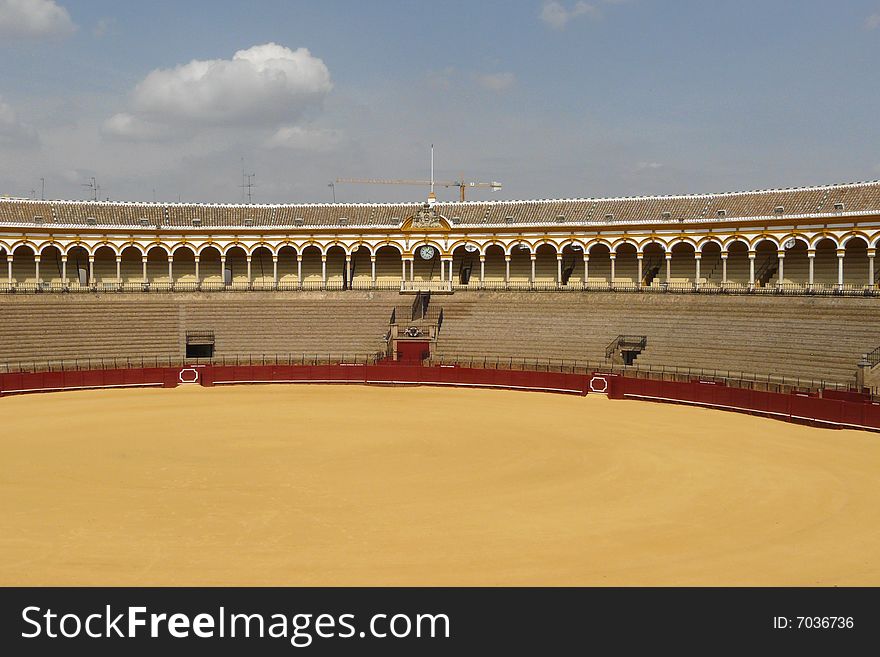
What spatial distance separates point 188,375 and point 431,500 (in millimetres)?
24656

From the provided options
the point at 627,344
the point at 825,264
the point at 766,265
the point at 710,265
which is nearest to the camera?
the point at 627,344

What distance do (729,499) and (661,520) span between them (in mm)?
2552

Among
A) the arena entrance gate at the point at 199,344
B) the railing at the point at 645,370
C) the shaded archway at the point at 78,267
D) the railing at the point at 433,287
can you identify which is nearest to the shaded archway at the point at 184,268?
the railing at the point at 433,287

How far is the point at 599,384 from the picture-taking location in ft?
114

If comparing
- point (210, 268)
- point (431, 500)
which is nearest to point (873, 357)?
point (431, 500)

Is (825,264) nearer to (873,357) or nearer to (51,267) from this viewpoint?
(873,357)

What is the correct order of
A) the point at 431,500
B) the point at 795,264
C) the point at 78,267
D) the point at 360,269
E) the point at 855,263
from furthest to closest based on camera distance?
1. the point at 360,269
2. the point at 78,267
3. the point at 795,264
4. the point at 855,263
5. the point at 431,500

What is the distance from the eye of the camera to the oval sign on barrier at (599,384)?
114 feet

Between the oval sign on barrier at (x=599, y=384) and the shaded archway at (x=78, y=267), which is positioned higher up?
the shaded archway at (x=78, y=267)

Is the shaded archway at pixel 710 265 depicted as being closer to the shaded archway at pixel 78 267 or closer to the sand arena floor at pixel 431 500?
the sand arena floor at pixel 431 500

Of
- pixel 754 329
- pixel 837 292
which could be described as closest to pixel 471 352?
pixel 754 329

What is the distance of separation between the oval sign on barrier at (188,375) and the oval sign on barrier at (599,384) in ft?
63.4

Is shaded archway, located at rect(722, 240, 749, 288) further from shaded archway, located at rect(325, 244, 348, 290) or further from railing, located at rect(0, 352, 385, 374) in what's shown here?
shaded archway, located at rect(325, 244, 348, 290)

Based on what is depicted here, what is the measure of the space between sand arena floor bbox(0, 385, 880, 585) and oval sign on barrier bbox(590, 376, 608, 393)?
647 cm
